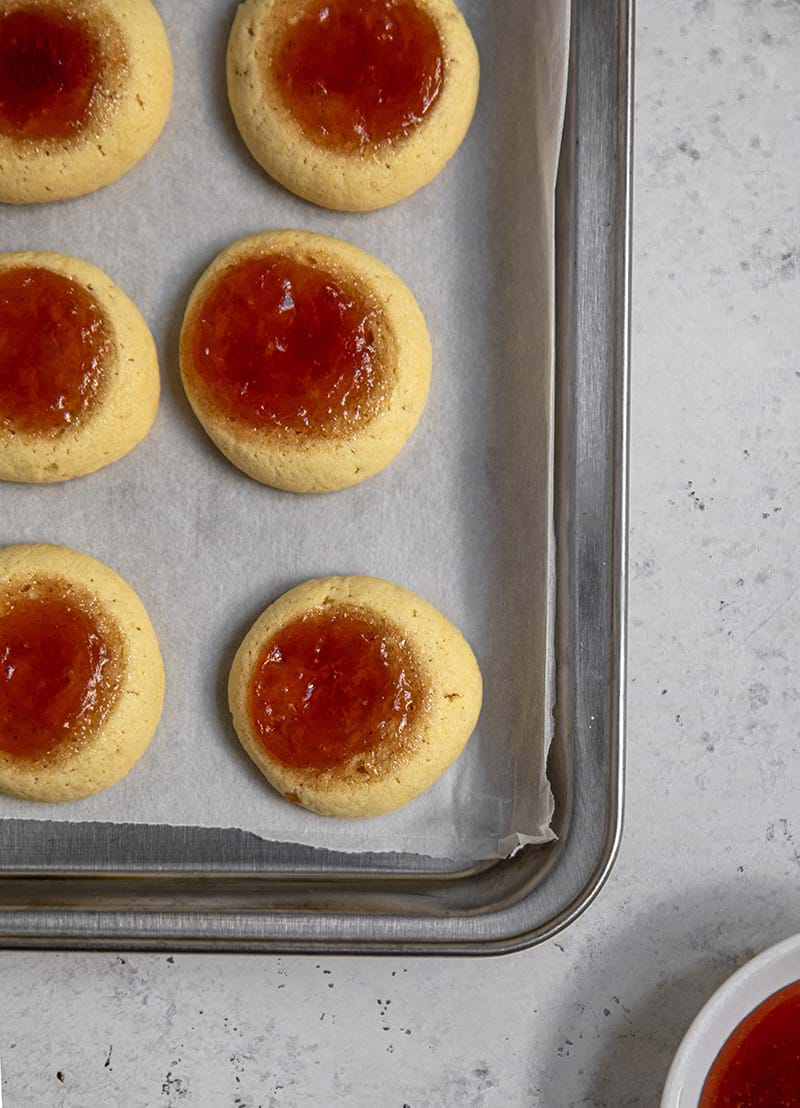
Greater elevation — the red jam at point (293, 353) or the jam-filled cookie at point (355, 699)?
the red jam at point (293, 353)

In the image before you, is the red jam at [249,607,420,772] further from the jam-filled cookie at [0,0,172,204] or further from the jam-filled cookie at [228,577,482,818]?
the jam-filled cookie at [0,0,172,204]

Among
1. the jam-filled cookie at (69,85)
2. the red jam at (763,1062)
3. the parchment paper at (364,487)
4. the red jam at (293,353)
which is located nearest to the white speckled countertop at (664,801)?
the red jam at (763,1062)

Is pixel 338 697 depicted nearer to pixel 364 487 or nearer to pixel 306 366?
pixel 364 487

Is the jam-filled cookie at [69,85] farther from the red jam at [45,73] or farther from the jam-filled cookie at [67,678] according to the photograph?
the jam-filled cookie at [67,678]

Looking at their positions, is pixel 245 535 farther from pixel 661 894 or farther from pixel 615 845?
pixel 661 894

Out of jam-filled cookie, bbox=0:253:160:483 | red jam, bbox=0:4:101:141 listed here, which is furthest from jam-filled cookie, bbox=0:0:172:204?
jam-filled cookie, bbox=0:253:160:483

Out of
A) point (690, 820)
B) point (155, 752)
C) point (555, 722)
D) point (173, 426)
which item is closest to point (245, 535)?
point (173, 426)
